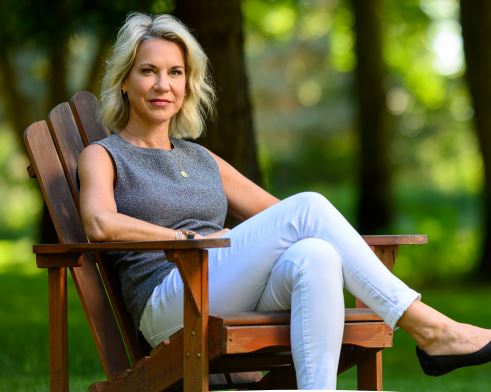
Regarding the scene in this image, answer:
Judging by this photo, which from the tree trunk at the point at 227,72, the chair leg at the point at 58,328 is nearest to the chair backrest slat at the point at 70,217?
the chair leg at the point at 58,328

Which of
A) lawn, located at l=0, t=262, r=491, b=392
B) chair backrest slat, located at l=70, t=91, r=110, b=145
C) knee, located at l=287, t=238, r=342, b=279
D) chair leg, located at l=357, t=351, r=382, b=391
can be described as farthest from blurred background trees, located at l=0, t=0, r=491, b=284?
knee, located at l=287, t=238, r=342, b=279

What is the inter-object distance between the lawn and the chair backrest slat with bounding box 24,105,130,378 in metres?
1.03

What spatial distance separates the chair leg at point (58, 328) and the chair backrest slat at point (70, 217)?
115 millimetres

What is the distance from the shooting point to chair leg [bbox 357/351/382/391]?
415 cm

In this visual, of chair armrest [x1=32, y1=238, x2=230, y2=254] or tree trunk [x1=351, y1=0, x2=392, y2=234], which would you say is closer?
chair armrest [x1=32, y1=238, x2=230, y2=254]

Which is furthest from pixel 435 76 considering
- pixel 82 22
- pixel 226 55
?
pixel 226 55

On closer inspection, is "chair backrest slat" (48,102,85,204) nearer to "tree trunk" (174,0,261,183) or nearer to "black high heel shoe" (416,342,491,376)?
"black high heel shoe" (416,342,491,376)

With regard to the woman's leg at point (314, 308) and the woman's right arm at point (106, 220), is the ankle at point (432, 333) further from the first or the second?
the woman's right arm at point (106, 220)

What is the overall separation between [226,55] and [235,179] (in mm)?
2349

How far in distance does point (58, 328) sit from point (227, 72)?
3015 mm

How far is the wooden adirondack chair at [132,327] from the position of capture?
365 cm

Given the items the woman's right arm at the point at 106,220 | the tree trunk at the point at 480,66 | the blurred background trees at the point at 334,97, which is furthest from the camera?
the tree trunk at the point at 480,66

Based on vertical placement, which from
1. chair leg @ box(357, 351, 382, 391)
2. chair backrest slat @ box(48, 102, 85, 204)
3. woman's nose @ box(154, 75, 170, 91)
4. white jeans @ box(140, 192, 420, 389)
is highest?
woman's nose @ box(154, 75, 170, 91)

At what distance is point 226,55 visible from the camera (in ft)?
22.5
